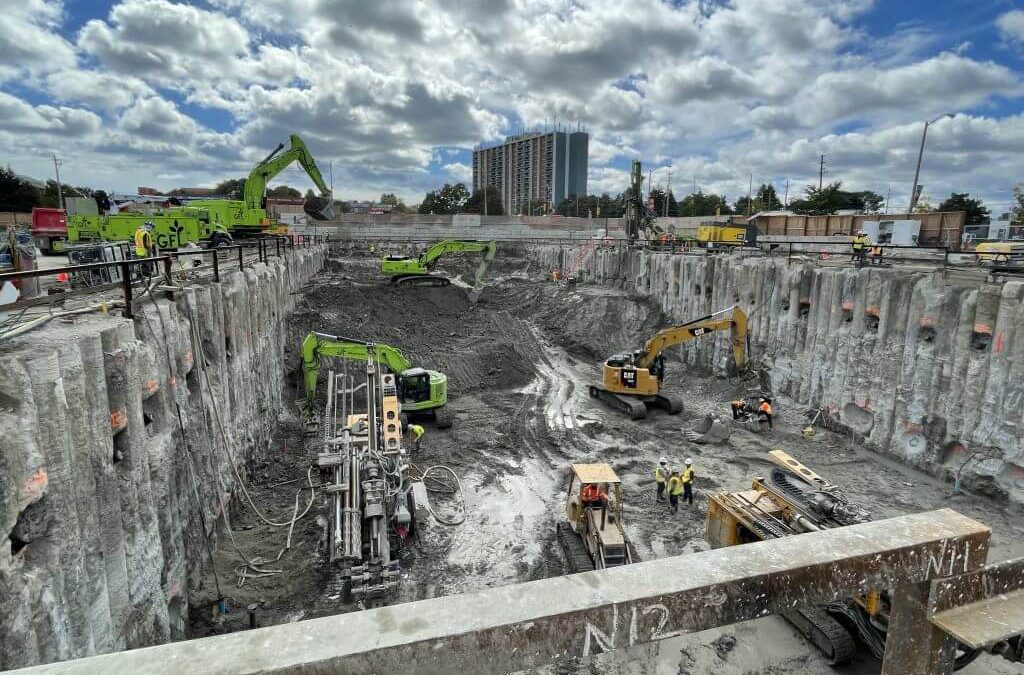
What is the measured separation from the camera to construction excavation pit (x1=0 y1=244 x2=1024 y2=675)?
19.2 ft

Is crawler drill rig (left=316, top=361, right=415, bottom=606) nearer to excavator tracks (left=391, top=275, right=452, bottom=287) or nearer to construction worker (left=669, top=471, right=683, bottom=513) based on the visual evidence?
construction worker (left=669, top=471, right=683, bottom=513)

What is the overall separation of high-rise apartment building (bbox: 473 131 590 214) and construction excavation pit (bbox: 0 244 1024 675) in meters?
131

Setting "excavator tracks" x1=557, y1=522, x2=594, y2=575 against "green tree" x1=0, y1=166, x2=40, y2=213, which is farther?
"green tree" x1=0, y1=166, x2=40, y2=213

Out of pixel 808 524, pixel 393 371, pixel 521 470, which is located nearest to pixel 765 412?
pixel 521 470

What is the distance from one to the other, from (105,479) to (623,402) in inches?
618

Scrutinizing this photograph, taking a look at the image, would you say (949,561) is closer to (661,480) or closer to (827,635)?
(827,635)

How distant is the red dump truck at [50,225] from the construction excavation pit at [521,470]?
867 centimetres

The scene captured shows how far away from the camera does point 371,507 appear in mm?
9492

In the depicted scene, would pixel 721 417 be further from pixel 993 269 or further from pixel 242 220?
pixel 242 220

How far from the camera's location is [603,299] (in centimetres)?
3058

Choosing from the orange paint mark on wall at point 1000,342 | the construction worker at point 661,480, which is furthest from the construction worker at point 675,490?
the orange paint mark on wall at point 1000,342

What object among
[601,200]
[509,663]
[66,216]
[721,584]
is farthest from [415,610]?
[601,200]

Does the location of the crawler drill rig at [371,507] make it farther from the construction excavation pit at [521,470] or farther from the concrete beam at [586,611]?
the concrete beam at [586,611]

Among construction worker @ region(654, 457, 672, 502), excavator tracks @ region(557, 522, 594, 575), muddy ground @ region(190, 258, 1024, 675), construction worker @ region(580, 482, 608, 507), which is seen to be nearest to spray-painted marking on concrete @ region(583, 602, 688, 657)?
muddy ground @ region(190, 258, 1024, 675)
